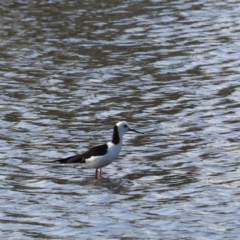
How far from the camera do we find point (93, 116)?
1892cm

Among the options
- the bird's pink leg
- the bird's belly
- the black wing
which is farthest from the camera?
the bird's pink leg

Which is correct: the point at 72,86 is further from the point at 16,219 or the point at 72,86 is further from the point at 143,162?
the point at 16,219

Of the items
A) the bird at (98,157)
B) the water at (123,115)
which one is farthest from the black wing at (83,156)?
the water at (123,115)

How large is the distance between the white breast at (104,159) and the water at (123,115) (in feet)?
1.02

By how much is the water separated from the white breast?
1.02 ft

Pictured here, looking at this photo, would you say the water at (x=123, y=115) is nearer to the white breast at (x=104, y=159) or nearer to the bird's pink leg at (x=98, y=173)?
the bird's pink leg at (x=98, y=173)

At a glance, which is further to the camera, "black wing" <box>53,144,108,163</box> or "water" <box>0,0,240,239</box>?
"black wing" <box>53,144,108,163</box>

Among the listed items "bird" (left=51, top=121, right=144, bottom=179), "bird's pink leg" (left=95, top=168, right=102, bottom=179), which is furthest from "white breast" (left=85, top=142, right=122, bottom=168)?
"bird's pink leg" (left=95, top=168, right=102, bottom=179)

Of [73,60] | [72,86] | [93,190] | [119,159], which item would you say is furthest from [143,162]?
[73,60]

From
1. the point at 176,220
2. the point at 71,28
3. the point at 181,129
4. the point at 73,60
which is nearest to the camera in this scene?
the point at 176,220

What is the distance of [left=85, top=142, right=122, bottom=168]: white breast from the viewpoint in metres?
15.0

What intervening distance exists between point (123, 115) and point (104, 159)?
13.1 feet

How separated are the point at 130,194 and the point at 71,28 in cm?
1376

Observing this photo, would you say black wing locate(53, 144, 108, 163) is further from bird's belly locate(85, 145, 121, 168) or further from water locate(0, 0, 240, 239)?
water locate(0, 0, 240, 239)
